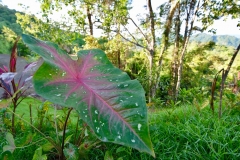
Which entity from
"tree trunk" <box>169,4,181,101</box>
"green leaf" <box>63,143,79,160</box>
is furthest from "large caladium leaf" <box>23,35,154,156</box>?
"tree trunk" <box>169,4,181,101</box>

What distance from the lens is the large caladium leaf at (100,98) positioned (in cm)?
37

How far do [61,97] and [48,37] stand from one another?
662cm

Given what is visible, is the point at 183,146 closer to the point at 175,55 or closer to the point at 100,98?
the point at 100,98

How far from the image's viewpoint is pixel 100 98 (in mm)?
463

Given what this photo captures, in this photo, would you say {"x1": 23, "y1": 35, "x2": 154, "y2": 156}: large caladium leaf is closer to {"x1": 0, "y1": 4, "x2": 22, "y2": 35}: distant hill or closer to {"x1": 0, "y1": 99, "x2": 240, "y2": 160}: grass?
{"x1": 0, "y1": 99, "x2": 240, "y2": 160}: grass

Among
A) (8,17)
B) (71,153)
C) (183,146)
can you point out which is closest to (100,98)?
(71,153)

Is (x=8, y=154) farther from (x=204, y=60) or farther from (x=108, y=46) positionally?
(x=204, y=60)

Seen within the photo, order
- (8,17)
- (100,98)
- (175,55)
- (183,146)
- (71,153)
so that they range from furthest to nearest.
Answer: (8,17), (175,55), (183,146), (71,153), (100,98)

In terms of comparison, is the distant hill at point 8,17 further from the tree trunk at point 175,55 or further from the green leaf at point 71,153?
the green leaf at point 71,153

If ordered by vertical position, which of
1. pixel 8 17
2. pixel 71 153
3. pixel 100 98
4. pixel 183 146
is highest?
pixel 8 17

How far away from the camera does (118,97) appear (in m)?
0.46

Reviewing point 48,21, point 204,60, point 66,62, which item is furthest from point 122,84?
point 204,60

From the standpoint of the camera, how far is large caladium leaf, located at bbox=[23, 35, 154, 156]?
0.37m

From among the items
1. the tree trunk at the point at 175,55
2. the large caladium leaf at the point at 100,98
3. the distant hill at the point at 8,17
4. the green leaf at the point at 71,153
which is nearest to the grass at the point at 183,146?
the green leaf at the point at 71,153
